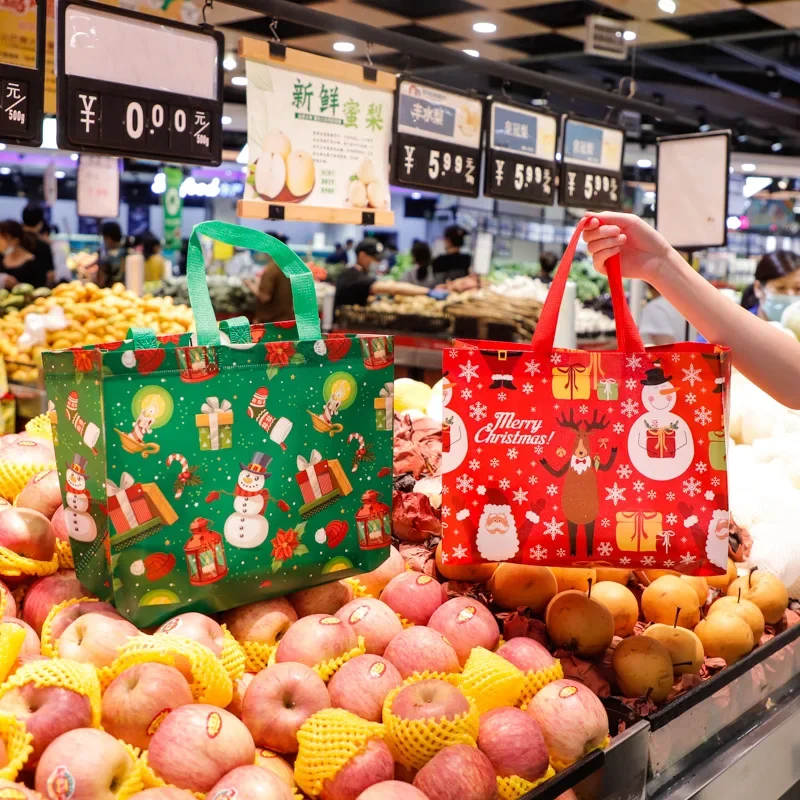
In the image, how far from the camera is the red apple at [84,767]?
3.44ft

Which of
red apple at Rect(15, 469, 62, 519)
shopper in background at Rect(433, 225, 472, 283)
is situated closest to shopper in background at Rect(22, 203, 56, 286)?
shopper in background at Rect(433, 225, 472, 283)

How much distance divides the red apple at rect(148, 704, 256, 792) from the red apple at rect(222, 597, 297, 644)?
12.2 inches

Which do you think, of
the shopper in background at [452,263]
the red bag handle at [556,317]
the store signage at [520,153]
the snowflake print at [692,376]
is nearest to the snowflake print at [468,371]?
the red bag handle at [556,317]

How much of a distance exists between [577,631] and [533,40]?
8712 mm

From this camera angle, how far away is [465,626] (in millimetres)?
1626

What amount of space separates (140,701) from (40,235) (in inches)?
331

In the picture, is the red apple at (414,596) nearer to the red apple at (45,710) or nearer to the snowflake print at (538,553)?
the snowflake print at (538,553)

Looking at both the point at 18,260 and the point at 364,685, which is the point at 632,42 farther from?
the point at 364,685

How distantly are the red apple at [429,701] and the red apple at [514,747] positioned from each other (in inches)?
2.5

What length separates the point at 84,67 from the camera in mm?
3260

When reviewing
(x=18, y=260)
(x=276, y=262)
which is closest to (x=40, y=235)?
(x=18, y=260)

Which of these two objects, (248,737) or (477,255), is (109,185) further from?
(248,737)

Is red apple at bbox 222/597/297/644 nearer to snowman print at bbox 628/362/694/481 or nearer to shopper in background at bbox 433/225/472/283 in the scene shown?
snowman print at bbox 628/362/694/481

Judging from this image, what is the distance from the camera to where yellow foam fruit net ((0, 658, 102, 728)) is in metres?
1.18
